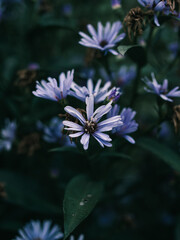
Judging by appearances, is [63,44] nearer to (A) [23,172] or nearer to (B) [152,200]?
(A) [23,172]

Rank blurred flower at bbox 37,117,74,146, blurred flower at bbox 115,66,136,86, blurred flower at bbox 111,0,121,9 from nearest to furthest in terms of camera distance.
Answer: blurred flower at bbox 111,0,121,9 < blurred flower at bbox 37,117,74,146 < blurred flower at bbox 115,66,136,86

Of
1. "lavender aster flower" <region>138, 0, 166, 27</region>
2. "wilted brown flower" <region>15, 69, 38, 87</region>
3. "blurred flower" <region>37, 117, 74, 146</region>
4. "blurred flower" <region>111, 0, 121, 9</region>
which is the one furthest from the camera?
"blurred flower" <region>37, 117, 74, 146</region>

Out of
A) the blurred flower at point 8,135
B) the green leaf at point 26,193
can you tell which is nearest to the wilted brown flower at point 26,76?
the blurred flower at point 8,135

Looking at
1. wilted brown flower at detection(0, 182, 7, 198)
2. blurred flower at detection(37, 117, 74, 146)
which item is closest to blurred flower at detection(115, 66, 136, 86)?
blurred flower at detection(37, 117, 74, 146)

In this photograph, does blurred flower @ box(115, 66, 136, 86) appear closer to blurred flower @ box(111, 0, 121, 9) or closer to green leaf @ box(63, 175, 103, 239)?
blurred flower @ box(111, 0, 121, 9)

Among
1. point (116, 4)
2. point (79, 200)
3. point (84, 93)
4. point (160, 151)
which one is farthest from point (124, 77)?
point (79, 200)

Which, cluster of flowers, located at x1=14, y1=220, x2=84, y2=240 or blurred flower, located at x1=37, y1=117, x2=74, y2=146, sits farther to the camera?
blurred flower, located at x1=37, y1=117, x2=74, y2=146
